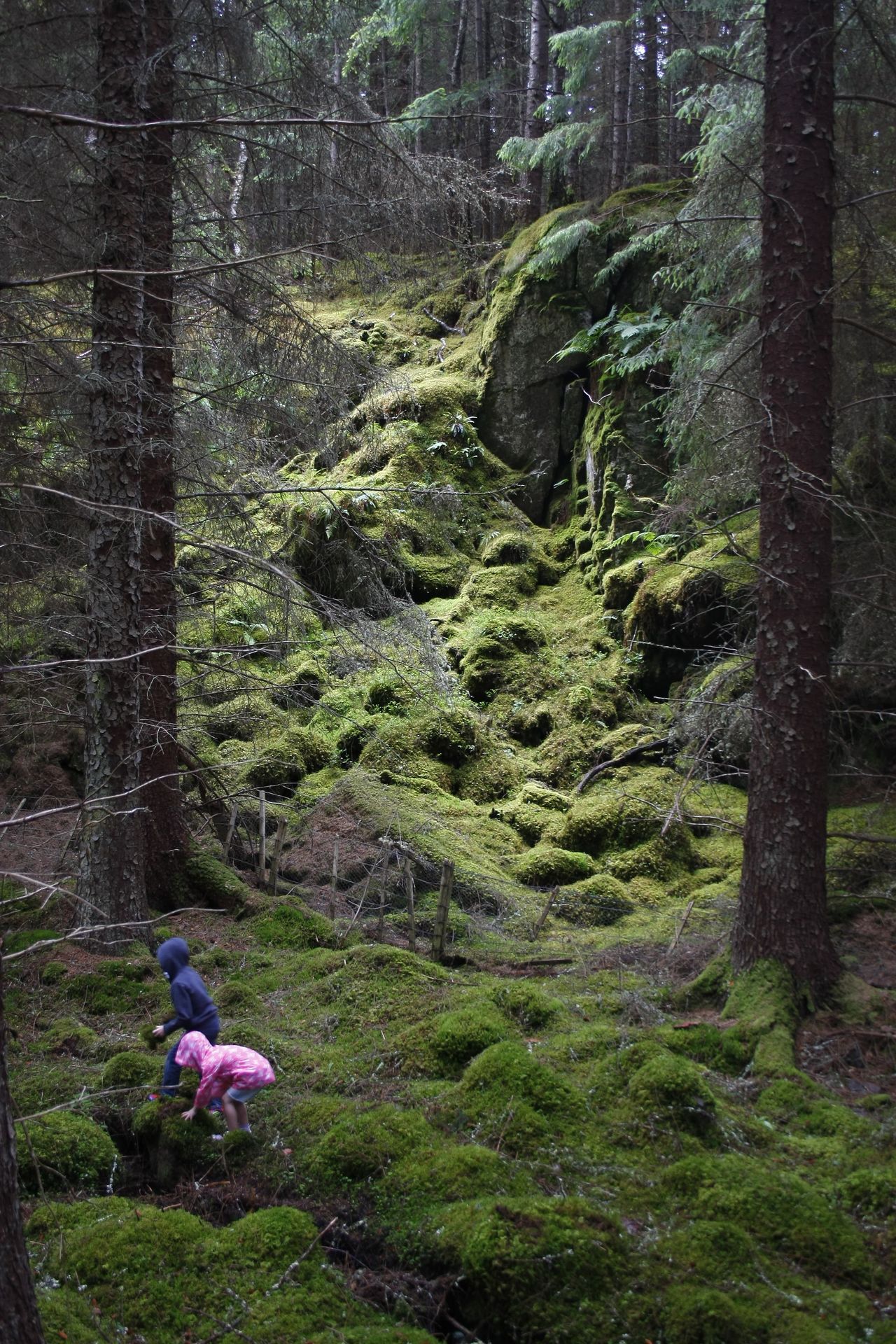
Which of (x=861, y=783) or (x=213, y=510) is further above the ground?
(x=213, y=510)

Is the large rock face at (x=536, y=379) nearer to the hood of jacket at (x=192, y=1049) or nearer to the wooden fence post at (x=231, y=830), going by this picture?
the wooden fence post at (x=231, y=830)

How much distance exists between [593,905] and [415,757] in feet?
10.8

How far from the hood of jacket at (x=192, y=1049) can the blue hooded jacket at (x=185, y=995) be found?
10cm

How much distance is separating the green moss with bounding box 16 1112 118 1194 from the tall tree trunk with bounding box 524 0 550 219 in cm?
1780

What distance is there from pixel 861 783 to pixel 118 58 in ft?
30.5

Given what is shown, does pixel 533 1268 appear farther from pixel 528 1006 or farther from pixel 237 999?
pixel 237 999

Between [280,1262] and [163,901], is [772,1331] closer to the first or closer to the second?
[280,1262]

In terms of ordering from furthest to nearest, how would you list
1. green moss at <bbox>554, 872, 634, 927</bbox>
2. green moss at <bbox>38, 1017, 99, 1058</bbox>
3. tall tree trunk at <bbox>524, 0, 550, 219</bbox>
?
tall tree trunk at <bbox>524, 0, 550, 219</bbox>, green moss at <bbox>554, 872, 634, 927</bbox>, green moss at <bbox>38, 1017, 99, 1058</bbox>

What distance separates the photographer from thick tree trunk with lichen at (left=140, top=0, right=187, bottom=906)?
721cm

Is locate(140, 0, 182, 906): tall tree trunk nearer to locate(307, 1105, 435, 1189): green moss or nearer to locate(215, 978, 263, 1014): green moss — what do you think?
locate(215, 978, 263, 1014): green moss

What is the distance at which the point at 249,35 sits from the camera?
7.79 m

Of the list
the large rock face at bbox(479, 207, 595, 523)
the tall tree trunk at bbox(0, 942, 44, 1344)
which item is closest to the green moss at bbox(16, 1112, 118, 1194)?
the tall tree trunk at bbox(0, 942, 44, 1344)

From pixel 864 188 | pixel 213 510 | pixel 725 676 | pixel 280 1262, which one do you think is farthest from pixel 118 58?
pixel 280 1262

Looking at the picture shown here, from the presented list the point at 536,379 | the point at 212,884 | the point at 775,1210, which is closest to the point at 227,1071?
the point at 775,1210
